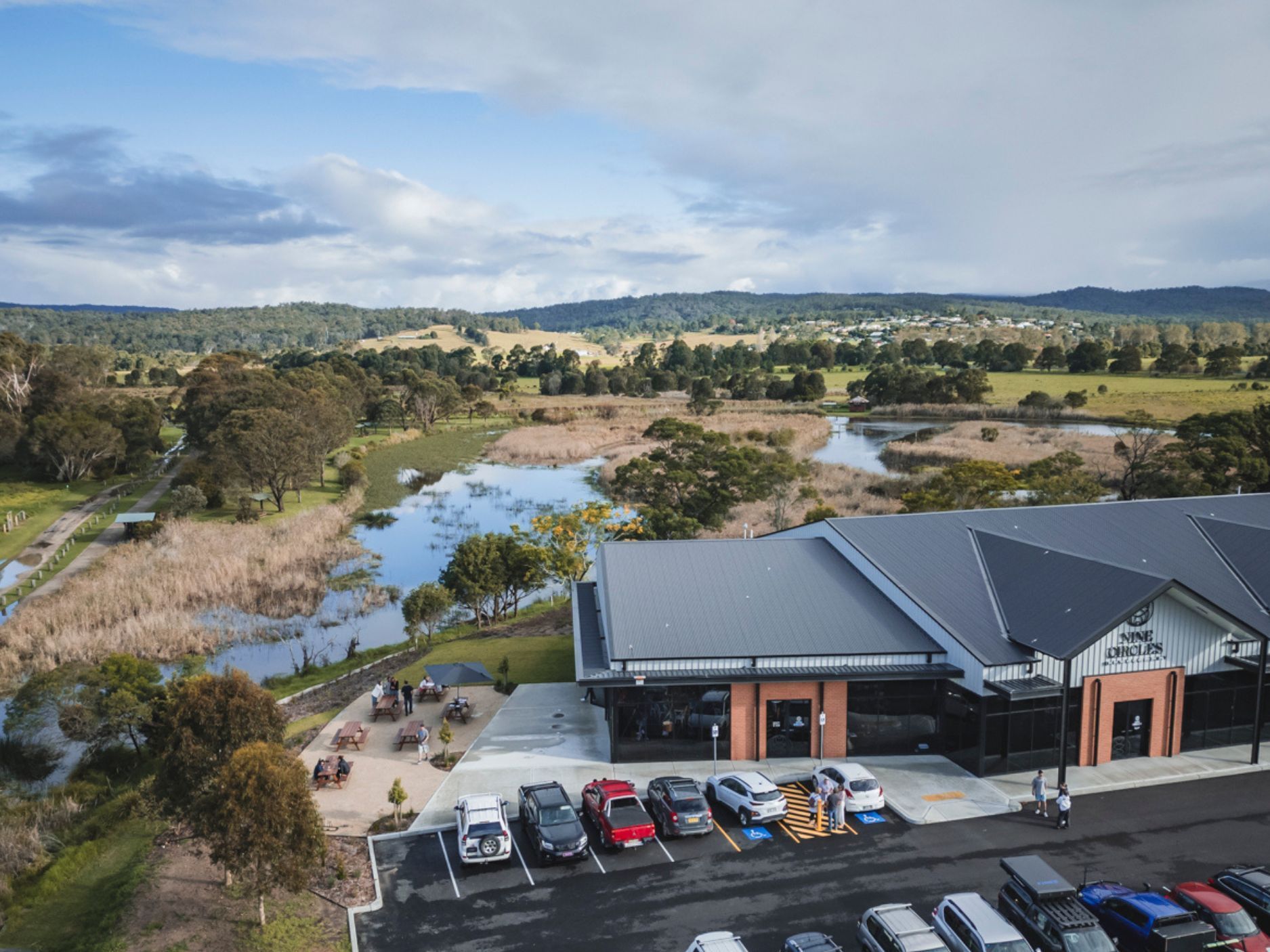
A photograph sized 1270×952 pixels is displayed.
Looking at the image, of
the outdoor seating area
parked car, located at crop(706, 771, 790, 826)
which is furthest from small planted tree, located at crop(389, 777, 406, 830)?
parked car, located at crop(706, 771, 790, 826)

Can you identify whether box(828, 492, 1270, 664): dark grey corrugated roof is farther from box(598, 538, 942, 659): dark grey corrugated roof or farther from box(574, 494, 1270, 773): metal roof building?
box(598, 538, 942, 659): dark grey corrugated roof

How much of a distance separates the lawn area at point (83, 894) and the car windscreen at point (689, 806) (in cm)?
1186

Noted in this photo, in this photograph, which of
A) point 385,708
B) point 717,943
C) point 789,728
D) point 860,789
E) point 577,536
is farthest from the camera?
point 577,536

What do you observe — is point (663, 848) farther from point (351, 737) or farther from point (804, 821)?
point (351, 737)

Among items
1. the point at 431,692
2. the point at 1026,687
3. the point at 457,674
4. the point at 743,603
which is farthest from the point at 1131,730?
the point at 431,692

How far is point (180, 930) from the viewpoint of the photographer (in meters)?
17.3

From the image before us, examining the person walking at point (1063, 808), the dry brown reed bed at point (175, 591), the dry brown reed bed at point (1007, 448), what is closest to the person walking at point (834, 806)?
the person walking at point (1063, 808)

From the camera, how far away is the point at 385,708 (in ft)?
95.0

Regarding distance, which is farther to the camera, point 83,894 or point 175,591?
point 175,591

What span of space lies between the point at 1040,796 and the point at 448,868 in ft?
47.5

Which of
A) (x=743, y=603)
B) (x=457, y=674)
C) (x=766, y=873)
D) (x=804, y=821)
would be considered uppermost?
(x=743, y=603)

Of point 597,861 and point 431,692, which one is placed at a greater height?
point 597,861

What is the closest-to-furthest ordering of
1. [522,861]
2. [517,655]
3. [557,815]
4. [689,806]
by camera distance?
[522,861], [557,815], [689,806], [517,655]

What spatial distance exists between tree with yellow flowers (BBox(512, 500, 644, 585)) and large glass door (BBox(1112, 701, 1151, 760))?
23.5m
